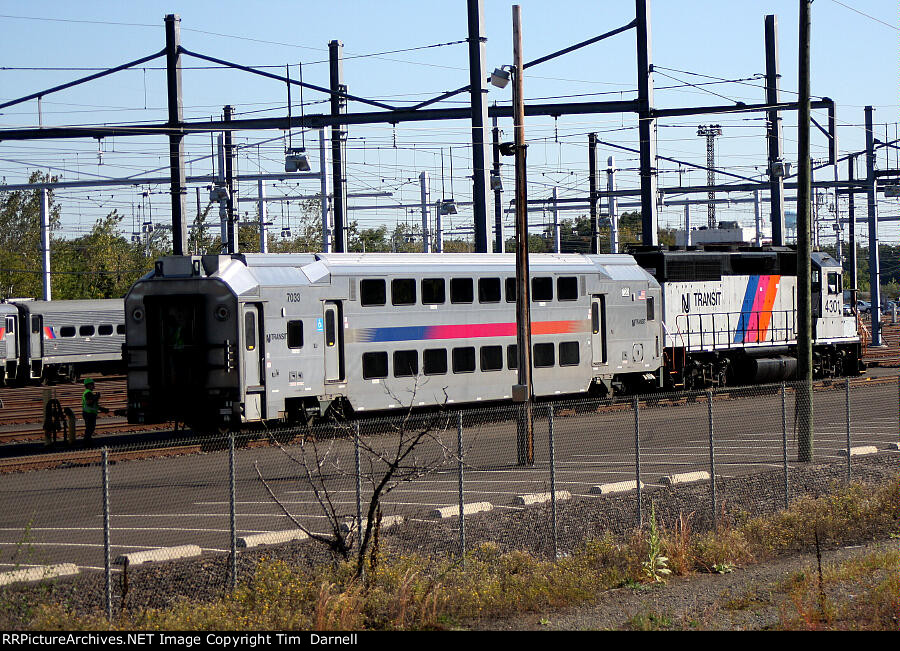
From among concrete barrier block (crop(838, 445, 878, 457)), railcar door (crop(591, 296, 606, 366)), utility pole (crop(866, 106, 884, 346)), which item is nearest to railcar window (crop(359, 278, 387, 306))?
railcar door (crop(591, 296, 606, 366))

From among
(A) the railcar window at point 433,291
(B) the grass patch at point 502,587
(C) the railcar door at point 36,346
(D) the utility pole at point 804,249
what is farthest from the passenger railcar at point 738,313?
(C) the railcar door at point 36,346

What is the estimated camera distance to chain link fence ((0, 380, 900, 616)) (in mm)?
13734

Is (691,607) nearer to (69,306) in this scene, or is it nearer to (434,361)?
(434,361)

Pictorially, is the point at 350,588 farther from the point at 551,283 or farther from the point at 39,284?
the point at 39,284

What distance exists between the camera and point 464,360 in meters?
29.0

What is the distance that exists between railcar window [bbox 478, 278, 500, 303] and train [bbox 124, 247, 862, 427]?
0.04 m

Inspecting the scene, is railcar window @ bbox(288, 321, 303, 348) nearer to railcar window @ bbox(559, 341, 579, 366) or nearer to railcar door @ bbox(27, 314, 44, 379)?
railcar window @ bbox(559, 341, 579, 366)

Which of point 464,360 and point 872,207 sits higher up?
point 872,207

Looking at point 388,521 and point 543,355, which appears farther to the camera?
point 543,355

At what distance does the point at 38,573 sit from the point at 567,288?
67.0 ft

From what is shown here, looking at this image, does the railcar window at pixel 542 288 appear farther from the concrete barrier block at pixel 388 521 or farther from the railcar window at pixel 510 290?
the concrete barrier block at pixel 388 521

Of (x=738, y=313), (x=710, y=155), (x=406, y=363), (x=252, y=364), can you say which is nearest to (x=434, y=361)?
(x=406, y=363)

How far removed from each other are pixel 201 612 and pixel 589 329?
850 inches

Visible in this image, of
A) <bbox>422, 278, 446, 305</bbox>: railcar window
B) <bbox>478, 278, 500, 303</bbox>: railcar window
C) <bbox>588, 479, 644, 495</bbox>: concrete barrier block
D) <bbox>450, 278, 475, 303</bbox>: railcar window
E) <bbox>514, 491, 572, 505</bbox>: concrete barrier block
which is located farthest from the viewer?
<bbox>478, 278, 500, 303</bbox>: railcar window
